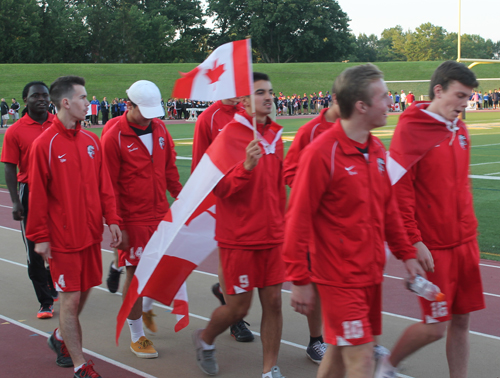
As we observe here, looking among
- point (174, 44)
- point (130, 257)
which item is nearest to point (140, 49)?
point (174, 44)

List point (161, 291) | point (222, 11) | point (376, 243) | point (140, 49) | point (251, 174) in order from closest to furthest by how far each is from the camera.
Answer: point (376, 243) → point (251, 174) → point (161, 291) → point (140, 49) → point (222, 11)

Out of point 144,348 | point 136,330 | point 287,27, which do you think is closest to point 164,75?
point 287,27

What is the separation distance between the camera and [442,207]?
12.1 ft

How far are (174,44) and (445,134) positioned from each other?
3348 inches

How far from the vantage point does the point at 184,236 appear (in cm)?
466

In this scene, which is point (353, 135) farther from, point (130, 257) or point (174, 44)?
point (174, 44)

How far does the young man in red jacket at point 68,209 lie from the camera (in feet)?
13.8

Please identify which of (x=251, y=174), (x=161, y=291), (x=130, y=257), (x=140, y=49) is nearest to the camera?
(x=251, y=174)

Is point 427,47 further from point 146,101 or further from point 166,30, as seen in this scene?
point 146,101

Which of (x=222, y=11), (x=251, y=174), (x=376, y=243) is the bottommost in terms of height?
(x=376, y=243)

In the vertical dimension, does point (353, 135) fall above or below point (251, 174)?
above

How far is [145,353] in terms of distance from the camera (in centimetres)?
488

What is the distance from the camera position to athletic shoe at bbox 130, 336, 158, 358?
488cm

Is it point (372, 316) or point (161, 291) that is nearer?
point (372, 316)
